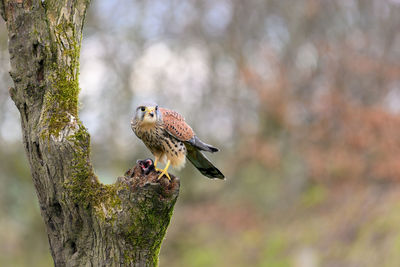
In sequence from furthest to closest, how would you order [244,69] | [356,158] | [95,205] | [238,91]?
[238,91], [244,69], [356,158], [95,205]

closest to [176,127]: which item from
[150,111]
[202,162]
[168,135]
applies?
[168,135]

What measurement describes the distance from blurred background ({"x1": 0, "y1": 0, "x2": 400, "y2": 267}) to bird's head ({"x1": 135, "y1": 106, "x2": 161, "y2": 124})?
6685 mm

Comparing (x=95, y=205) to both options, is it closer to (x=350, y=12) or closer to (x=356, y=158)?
(x=356, y=158)

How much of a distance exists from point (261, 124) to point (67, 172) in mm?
10103

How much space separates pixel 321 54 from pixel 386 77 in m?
1.62

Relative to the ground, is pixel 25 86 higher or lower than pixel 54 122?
higher

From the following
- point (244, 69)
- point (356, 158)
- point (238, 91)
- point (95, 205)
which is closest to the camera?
point (95, 205)

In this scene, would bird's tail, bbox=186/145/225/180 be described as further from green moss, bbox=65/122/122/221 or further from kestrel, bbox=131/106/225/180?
green moss, bbox=65/122/122/221

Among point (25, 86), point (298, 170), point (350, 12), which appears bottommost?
point (25, 86)

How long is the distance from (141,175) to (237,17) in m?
10.5

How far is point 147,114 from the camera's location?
3.59 metres

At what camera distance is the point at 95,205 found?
3115 millimetres

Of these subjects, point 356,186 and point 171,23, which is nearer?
point 356,186

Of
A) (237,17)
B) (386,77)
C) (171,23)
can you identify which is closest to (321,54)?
(386,77)
